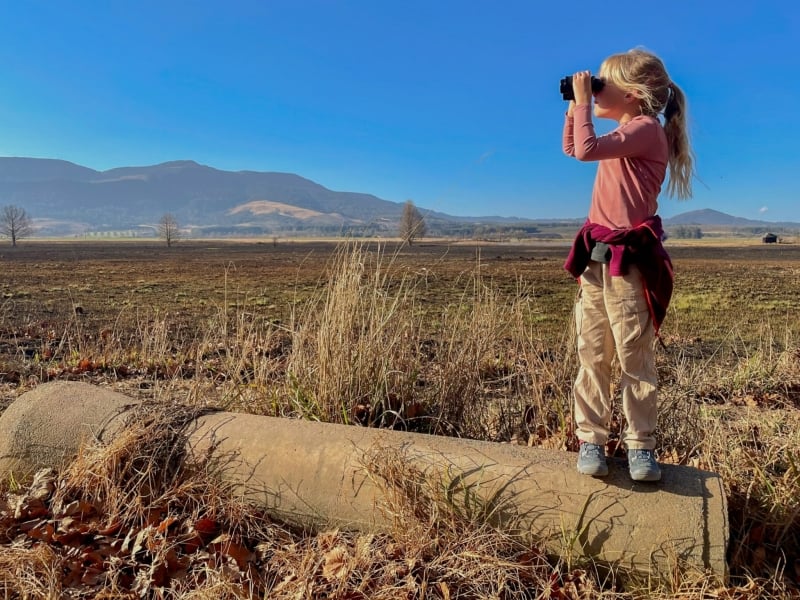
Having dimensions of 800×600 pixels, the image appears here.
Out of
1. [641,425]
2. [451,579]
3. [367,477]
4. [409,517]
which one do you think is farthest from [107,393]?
[641,425]

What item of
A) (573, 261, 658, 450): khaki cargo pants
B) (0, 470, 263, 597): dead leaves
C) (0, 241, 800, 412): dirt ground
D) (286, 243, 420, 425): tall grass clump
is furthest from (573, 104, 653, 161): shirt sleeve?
(0, 470, 263, 597): dead leaves

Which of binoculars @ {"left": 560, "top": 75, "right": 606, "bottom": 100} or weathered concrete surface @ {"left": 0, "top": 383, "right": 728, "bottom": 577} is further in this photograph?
binoculars @ {"left": 560, "top": 75, "right": 606, "bottom": 100}

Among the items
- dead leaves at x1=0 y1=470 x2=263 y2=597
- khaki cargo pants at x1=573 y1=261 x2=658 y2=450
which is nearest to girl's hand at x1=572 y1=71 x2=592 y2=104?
khaki cargo pants at x1=573 y1=261 x2=658 y2=450

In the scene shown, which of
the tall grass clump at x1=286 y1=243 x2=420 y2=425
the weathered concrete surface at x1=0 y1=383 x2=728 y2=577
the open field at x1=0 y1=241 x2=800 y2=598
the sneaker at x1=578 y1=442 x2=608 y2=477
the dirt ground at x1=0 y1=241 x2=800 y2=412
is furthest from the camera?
the dirt ground at x1=0 y1=241 x2=800 y2=412

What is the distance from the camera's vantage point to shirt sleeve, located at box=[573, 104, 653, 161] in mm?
2340

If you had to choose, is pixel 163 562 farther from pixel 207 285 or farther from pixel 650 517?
pixel 207 285

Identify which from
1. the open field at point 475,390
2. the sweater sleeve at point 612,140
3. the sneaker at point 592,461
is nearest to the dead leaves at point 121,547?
the open field at point 475,390

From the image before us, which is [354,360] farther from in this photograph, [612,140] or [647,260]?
[612,140]

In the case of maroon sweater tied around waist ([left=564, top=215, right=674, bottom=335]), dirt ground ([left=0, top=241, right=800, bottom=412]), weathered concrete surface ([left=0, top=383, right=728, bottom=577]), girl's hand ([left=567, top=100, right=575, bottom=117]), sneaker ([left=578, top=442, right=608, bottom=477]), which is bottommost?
dirt ground ([left=0, top=241, right=800, bottom=412])

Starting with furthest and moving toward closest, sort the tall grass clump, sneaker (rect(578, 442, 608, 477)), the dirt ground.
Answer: the dirt ground, the tall grass clump, sneaker (rect(578, 442, 608, 477))

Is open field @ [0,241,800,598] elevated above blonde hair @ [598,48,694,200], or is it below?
below

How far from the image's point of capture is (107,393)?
11.1ft

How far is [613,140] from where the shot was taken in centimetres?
233

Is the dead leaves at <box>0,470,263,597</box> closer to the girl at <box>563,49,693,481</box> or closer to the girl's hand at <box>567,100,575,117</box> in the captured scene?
the girl at <box>563,49,693,481</box>
